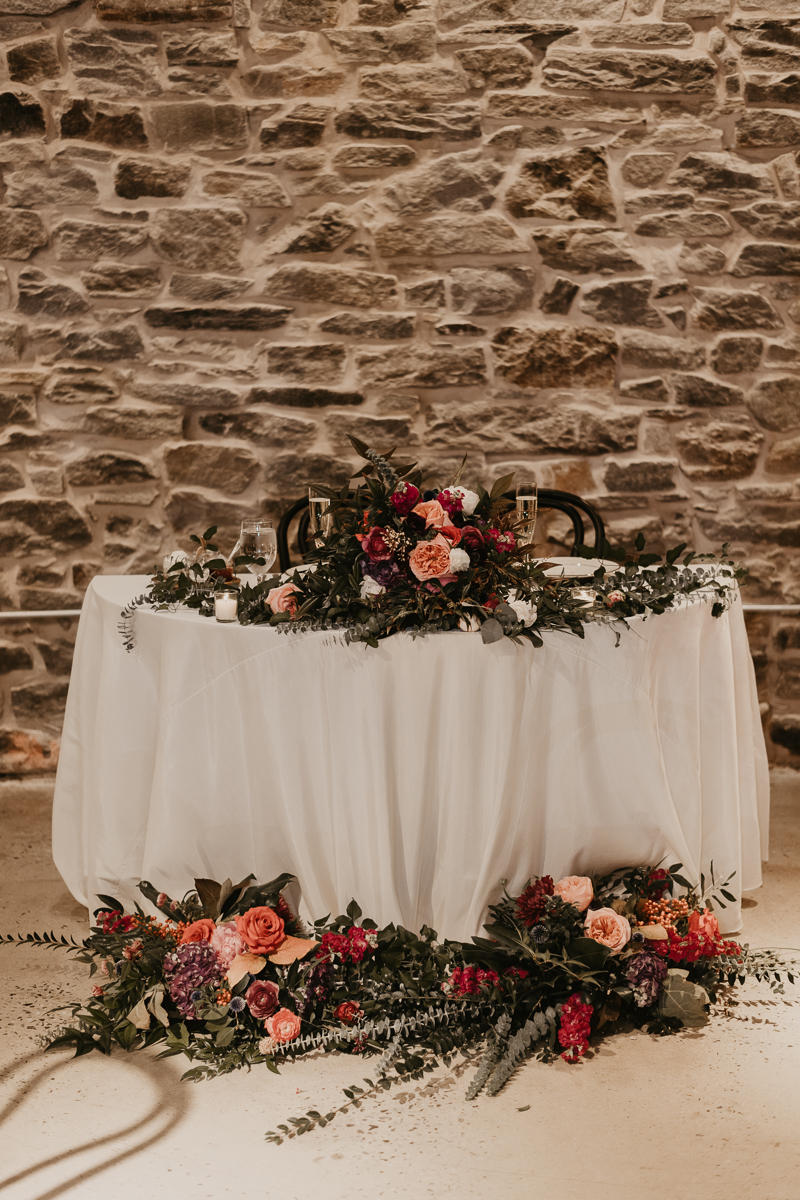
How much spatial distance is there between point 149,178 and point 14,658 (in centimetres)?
172

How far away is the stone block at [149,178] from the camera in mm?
3322

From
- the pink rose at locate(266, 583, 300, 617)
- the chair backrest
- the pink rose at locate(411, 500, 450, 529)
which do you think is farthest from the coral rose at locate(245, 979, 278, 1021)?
the chair backrest

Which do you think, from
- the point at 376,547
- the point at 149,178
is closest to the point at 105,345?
the point at 149,178

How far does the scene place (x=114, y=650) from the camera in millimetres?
2293

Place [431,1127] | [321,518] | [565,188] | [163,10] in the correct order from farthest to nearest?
1. [565,188]
2. [163,10]
3. [321,518]
4. [431,1127]

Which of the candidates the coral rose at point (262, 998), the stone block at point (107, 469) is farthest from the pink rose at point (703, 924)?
the stone block at point (107, 469)

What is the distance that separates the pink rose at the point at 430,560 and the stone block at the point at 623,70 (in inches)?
82.4

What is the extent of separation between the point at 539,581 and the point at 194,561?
817mm

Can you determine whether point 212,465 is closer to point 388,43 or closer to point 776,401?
point 388,43

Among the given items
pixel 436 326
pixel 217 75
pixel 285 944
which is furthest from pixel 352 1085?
pixel 217 75

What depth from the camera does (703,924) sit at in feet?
7.07

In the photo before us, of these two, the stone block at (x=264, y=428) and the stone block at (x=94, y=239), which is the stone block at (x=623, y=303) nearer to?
the stone block at (x=264, y=428)

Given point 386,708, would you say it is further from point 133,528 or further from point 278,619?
point 133,528

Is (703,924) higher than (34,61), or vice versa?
(34,61)
